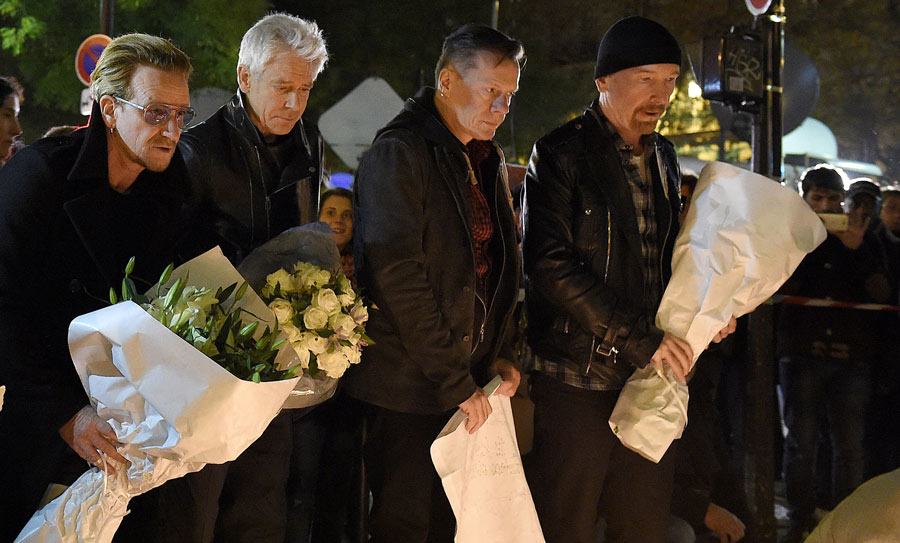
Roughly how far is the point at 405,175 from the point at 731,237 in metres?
1.37

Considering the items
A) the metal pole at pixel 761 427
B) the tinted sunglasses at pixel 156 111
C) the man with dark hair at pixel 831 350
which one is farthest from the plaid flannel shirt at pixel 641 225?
the man with dark hair at pixel 831 350

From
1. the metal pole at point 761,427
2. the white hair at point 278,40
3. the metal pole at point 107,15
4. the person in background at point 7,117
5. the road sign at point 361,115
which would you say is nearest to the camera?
the white hair at point 278,40

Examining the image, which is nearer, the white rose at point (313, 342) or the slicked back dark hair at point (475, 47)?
the white rose at point (313, 342)

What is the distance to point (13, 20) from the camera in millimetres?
19859

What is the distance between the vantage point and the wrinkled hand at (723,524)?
561 cm

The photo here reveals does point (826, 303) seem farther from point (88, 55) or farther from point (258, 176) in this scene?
point (88, 55)

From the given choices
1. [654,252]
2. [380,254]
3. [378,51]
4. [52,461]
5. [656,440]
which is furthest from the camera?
[378,51]

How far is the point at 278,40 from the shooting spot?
12.6ft

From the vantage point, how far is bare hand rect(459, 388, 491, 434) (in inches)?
154

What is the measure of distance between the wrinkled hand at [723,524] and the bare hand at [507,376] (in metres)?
2.00

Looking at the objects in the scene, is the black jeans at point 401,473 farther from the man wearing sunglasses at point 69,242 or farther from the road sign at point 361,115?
the road sign at point 361,115

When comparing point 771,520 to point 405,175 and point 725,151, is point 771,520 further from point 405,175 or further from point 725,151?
point 725,151

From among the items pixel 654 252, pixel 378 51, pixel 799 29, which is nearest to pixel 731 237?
pixel 654 252

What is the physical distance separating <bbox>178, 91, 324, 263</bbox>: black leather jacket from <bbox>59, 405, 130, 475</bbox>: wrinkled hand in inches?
34.3
